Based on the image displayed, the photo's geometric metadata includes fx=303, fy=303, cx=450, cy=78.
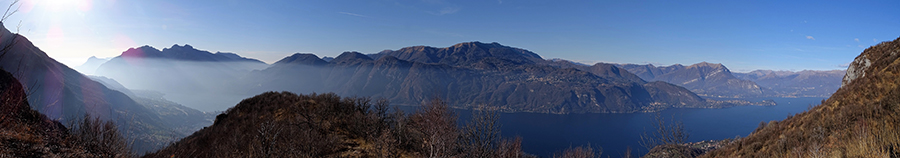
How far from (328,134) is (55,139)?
9.80 meters

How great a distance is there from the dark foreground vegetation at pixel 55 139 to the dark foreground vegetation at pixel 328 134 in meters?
1.58

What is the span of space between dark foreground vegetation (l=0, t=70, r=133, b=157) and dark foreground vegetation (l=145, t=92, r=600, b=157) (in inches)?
62.1

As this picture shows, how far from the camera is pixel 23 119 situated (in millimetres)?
8328

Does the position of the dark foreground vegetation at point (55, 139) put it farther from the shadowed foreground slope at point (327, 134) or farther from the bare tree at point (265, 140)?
the bare tree at point (265, 140)

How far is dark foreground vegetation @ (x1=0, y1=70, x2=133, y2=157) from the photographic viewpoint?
637cm

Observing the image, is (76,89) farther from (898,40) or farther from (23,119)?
(898,40)

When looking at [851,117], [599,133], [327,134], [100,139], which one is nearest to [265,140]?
[100,139]

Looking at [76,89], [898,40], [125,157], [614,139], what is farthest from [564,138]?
[76,89]

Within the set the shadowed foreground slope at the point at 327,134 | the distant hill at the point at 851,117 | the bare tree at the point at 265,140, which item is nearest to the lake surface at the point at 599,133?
the shadowed foreground slope at the point at 327,134

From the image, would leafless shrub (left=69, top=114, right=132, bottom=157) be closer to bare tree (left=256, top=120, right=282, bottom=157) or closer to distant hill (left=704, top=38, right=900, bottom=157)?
bare tree (left=256, top=120, right=282, bottom=157)

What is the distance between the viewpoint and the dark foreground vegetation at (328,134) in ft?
37.8

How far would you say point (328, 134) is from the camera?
16.7 m

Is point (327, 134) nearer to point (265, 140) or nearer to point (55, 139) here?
point (265, 140)

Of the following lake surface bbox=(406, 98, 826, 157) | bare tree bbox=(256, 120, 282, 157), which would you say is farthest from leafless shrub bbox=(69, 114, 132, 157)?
lake surface bbox=(406, 98, 826, 157)
